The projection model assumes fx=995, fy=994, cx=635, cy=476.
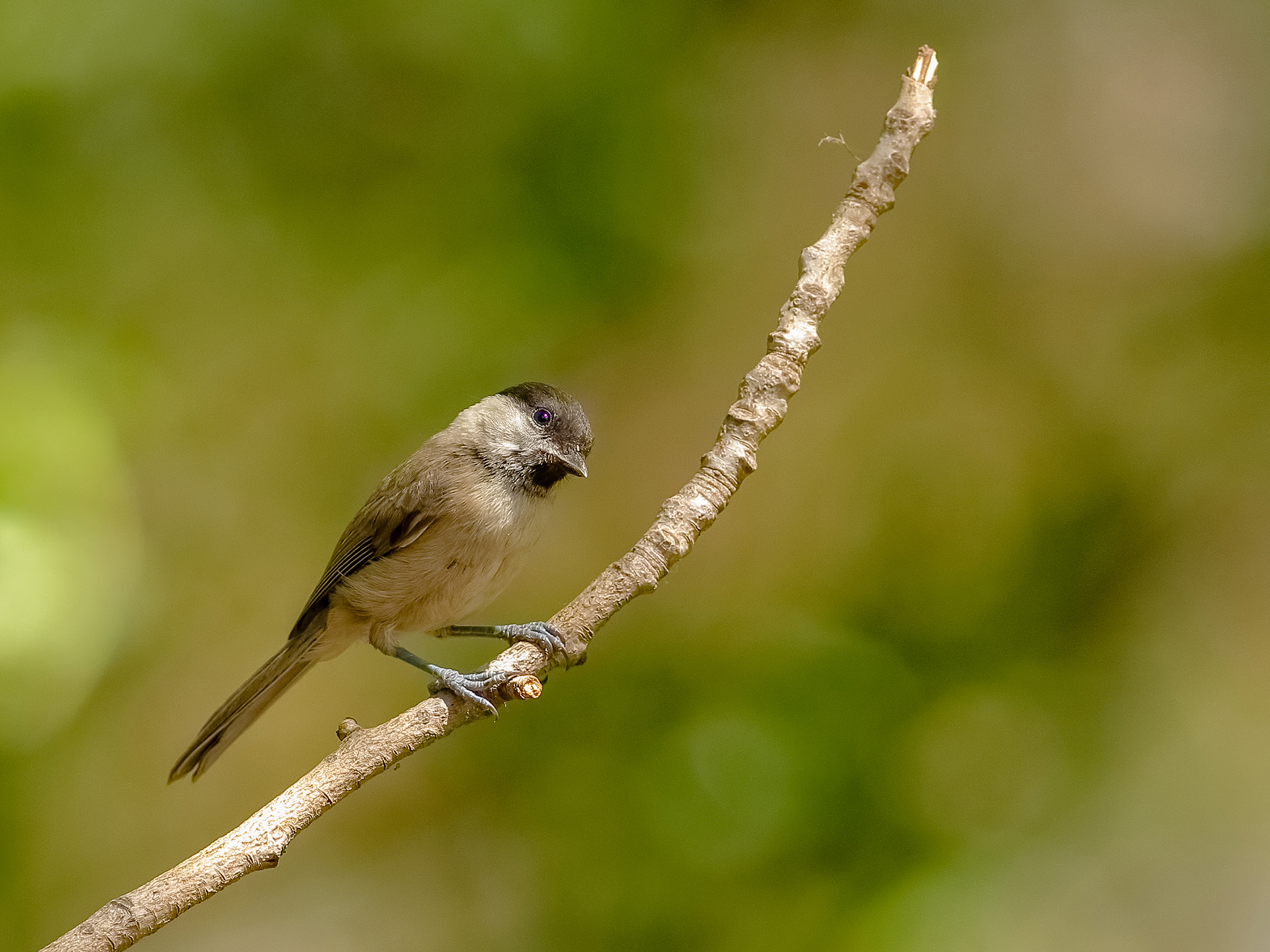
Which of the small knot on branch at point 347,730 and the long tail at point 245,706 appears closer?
the small knot on branch at point 347,730

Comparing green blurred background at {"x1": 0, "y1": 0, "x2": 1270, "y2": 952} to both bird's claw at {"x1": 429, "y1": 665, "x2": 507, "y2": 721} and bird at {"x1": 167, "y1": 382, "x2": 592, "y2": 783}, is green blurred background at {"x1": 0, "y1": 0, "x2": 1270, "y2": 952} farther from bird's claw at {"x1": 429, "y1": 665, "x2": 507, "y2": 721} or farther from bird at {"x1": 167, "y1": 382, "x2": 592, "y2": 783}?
bird's claw at {"x1": 429, "y1": 665, "x2": 507, "y2": 721}

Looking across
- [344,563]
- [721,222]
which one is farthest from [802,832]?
[721,222]

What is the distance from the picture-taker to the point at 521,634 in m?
1.98

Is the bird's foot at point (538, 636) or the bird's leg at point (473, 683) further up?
the bird's foot at point (538, 636)

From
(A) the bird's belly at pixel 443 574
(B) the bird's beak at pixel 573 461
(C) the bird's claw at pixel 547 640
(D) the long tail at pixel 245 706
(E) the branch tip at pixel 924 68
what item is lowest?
(D) the long tail at pixel 245 706

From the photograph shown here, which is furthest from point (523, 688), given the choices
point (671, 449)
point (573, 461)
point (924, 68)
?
point (671, 449)

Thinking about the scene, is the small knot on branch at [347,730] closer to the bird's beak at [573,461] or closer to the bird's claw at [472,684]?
the bird's claw at [472,684]

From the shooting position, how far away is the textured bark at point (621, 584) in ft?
4.81

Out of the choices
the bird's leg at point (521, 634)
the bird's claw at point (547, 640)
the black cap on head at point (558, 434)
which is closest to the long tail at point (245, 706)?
the bird's leg at point (521, 634)

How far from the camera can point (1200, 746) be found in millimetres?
2959

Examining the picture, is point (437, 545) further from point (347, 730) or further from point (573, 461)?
point (347, 730)

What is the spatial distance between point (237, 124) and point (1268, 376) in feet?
11.4

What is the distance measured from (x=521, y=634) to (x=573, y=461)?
0.48m

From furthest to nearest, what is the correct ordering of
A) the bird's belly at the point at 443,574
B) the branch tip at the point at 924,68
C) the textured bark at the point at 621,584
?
1. the bird's belly at the point at 443,574
2. the branch tip at the point at 924,68
3. the textured bark at the point at 621,584
